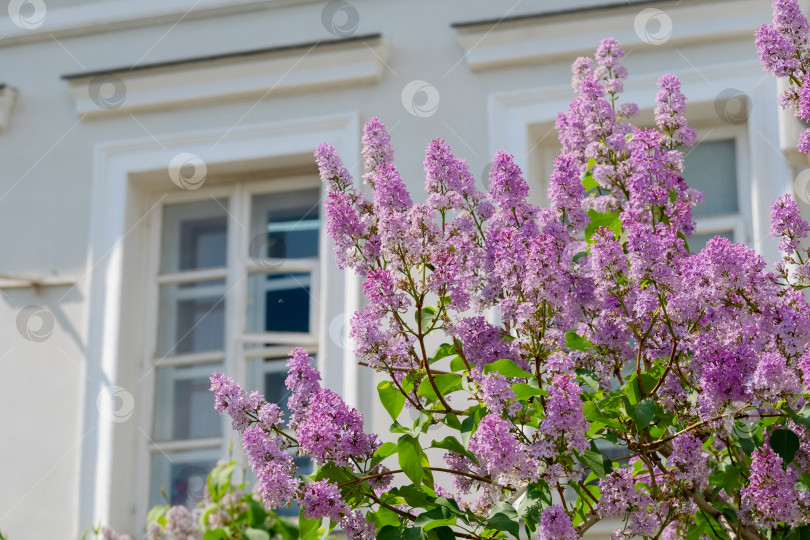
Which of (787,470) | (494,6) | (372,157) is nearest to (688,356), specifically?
(787,470)

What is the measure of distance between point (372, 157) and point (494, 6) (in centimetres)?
253

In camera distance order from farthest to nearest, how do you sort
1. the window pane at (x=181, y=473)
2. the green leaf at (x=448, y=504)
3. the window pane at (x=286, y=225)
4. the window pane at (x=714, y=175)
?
the window pane at (x=286, y=225) → the window pane at (x=181, y=473) → the window pane at (x=714, y=175) → the green leaf at (x=448, y=504)

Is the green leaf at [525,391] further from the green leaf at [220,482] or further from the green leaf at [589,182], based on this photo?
the green leaf at [220,482]

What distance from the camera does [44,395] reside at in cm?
486

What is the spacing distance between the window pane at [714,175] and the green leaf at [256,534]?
1842mm

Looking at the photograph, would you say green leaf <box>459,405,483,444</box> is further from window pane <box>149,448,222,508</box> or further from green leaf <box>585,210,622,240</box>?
window pane <box>149,448,222,508</box>

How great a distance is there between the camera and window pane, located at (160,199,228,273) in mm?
5035

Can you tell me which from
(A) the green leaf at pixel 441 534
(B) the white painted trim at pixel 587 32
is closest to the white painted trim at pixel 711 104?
(B) the white painted trim at pixel 587 32

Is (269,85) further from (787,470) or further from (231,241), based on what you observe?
(787,470)

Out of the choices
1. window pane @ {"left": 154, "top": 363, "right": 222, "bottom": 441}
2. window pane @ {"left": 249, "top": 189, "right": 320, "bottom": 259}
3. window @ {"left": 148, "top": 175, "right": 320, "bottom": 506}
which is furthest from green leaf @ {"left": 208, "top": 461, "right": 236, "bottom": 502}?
window pane @ {"left": 249, "top": 189, "right": 320, "bottom": 259}

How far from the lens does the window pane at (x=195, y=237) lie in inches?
198

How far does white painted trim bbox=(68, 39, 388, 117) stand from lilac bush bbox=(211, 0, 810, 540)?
2433 millimetres

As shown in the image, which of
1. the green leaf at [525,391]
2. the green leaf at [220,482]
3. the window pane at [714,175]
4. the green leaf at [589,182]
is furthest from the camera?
the window pane at [714,175]

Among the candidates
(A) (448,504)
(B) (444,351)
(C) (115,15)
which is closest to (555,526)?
(A) (448,504)
